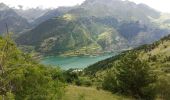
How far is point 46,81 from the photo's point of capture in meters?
36.2

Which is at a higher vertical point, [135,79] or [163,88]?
[135,79]

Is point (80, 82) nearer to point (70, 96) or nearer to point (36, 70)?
point (70, 96)

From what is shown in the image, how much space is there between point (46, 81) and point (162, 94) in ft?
97.3

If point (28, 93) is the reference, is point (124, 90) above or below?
below

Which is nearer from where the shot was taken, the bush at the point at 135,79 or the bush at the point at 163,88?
the bush at the point at 163,88

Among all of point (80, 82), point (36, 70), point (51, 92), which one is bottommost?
point (80, 82)

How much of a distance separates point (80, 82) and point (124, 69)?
79.9 feet

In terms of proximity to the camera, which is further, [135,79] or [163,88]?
[135,79]

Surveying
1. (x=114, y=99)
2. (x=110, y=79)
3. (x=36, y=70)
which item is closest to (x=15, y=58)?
(x=36, y=70)

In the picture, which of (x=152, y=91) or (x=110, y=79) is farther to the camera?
(x=110, y=79)

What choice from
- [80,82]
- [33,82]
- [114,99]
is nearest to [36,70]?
[33,82]

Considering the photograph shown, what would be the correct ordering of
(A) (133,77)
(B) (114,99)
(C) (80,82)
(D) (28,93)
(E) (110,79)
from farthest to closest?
1. (C) (80,82)
2. (E) (110,79)
3. (A) (133,77)
4. (B) (114,99)
5. (D) (28,93)

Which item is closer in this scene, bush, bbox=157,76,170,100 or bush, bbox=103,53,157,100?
bush, bbox=157,76,170,100

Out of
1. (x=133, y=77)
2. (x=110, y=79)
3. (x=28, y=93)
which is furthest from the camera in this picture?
(x=110, y=79)
